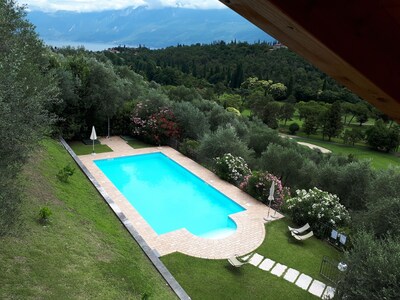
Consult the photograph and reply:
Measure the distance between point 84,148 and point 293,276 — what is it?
14.1 meters

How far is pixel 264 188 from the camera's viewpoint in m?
13.9

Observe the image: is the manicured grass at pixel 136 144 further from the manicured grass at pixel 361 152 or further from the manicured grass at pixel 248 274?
the manicured grass at pixel 361 152

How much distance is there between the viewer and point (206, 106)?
25.8m

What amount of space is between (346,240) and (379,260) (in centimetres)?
480

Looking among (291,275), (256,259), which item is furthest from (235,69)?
(291,275)

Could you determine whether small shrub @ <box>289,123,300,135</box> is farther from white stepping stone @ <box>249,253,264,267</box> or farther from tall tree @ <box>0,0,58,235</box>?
tall tree @ <box>0,0,58,235</box>

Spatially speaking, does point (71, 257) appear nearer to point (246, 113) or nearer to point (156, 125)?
point (156, 125)

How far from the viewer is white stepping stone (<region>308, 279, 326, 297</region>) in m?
8.74

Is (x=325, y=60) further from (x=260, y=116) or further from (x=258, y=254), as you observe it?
(x=260, y=116)

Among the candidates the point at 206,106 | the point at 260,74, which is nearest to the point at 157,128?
the point at 206,106

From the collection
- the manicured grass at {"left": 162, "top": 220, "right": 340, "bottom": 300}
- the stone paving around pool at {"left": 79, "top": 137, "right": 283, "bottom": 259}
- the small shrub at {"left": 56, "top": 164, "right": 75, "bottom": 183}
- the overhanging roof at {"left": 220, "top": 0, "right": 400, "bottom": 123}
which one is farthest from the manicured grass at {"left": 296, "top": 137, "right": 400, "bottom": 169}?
the overhanging roof at {"left": 220, "top": 0, "right": 400, "bottom": 123}

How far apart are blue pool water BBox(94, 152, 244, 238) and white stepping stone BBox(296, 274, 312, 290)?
11.5 ft

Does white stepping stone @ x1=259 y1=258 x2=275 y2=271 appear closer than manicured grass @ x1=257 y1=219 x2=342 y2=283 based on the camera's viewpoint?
Yes

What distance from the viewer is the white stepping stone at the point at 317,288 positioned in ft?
28.7
